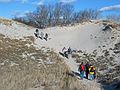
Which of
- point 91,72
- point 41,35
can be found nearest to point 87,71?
point 91,72

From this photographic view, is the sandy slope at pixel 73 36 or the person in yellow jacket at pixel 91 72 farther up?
the sandy slope at pixel 73 36

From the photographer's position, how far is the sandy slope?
5478cm

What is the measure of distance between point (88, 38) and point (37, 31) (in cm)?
812

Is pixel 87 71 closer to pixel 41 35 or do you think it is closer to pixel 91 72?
pixel 91 72

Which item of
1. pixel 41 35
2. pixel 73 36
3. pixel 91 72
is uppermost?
pixel 41 35

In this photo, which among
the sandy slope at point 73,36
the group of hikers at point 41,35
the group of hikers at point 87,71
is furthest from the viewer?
the group of hikers at point 41,35

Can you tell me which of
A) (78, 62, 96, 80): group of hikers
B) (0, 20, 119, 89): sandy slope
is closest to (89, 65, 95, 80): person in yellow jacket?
(78, 62, 96, 80): group of hikers

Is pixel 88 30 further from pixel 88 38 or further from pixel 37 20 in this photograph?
pixel 37 20

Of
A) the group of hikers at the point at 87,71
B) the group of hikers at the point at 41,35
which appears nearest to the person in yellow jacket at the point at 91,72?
the group of hikers at the point at 87,71

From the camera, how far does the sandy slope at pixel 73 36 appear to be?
2157 inches

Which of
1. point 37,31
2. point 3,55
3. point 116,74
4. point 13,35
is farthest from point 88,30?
point 116,74

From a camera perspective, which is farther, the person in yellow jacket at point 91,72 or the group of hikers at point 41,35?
the group of hikers at point 41,35

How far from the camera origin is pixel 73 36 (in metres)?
60.2

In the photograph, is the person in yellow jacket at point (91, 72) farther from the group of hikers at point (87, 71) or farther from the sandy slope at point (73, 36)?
the sandy slope at point (73, 36)
